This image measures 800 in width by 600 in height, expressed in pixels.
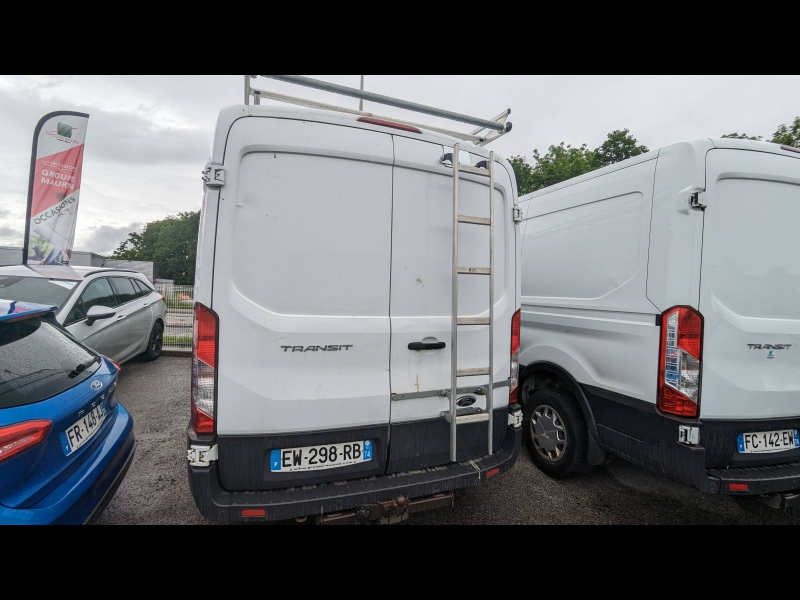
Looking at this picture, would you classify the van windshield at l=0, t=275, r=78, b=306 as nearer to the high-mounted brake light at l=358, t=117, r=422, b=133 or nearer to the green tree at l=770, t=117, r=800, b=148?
the high-mounted brake light at l=358, t=117, r=422, b=133

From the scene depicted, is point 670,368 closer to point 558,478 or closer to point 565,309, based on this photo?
point 565,309

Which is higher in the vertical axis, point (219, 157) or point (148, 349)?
point (219, 157)

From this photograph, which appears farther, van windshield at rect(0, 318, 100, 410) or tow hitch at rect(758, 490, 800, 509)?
tow hitch at rect(758, 490, 800, 509)

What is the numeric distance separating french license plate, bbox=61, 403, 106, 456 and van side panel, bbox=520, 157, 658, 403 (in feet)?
11.5

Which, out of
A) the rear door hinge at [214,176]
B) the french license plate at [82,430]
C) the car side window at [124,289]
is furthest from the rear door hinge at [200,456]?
the car side window at [124,289]

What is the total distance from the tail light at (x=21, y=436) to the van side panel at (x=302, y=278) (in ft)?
2.74

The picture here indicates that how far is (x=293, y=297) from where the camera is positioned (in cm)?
193

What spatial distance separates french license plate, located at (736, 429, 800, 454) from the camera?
245 centimetres

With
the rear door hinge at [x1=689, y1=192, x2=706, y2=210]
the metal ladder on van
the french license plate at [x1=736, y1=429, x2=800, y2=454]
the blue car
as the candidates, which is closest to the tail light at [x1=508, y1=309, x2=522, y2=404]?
the metal ladder on van

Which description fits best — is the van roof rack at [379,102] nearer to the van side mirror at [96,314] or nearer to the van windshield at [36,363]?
the van windshield at [36,363]

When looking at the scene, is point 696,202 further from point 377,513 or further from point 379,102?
point 377,513

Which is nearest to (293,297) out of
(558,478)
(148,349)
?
(558,478)

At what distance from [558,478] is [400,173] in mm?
2964

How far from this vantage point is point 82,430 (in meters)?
2.14
